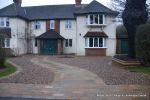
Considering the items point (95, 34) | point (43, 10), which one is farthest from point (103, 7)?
point (43, 10)

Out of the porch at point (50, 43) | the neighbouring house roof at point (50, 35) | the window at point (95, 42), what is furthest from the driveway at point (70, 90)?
the porch at point (50, 43)

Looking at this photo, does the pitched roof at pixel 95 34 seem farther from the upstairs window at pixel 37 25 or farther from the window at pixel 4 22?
the window at pixel 4 22

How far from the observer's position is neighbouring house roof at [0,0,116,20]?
37.7 meters

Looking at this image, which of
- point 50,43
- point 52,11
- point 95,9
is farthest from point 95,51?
point 52,11

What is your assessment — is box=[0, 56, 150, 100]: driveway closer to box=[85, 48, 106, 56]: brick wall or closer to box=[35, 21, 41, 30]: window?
box=[85, 48, 106, 56]: brick wall

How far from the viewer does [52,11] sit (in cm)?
4453

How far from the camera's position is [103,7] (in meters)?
37.8

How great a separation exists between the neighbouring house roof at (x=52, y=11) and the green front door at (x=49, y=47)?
158 inches

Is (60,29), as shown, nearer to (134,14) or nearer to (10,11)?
(10,11)

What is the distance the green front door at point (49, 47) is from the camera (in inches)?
1626

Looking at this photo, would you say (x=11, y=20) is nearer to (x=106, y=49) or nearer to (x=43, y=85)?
(x=106, y=49)

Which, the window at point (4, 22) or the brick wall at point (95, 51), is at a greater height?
the window at point (4, 22)

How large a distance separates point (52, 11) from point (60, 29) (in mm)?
4267

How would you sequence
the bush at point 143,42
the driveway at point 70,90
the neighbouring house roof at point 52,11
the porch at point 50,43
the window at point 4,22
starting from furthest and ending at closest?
the porch at point 50,43 < the window at point 4,22 < the neighbouring house roof at point 52,11 < the bush at point 143,42 < the driveway at point 70,90
